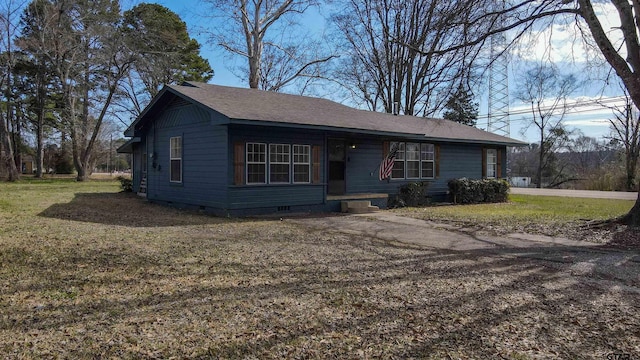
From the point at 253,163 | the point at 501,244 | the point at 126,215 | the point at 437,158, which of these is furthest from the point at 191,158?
the point at 437,158

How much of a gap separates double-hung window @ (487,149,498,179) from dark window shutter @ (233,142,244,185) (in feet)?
38.8

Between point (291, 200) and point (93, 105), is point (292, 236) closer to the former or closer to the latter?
point (291, 200)

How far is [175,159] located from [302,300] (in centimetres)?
1000

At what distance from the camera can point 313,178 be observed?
12.2 metres

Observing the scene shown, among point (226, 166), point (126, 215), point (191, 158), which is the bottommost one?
point (126, 215)

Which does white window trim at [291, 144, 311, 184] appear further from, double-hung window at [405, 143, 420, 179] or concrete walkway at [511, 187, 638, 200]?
concrete walkway at [511, 187, 638, 200]

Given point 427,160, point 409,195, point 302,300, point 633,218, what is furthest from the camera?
point 427,160

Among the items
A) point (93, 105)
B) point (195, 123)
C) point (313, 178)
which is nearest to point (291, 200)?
point (313, 178)

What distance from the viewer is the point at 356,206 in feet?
41.7

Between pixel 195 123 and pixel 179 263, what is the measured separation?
7.07 meters

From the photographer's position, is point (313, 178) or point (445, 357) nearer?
point (445, 357)

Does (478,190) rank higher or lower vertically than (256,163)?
lower

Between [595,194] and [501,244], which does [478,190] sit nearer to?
[501,244]

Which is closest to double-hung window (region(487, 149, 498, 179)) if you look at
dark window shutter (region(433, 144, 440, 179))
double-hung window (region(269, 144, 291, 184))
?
dark window shutter (region(433, 144, 440, 179))
